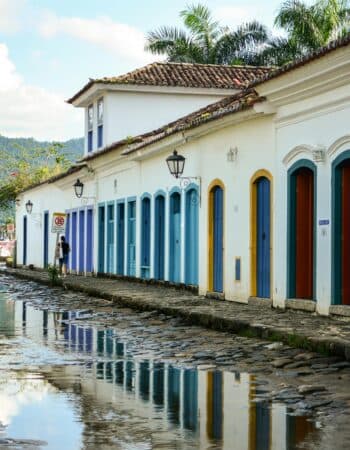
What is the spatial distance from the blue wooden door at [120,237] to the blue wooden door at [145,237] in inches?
107

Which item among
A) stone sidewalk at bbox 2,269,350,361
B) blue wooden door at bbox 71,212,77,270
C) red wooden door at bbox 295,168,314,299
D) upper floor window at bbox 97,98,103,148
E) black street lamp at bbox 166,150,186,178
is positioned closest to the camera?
stone sidewalk at bbox 2,269,350,361

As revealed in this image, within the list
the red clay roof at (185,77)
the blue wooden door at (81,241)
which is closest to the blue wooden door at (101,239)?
the blue wooden door at (81,241)

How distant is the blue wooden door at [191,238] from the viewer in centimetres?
2289

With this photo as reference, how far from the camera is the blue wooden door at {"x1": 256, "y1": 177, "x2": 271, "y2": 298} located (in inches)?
713

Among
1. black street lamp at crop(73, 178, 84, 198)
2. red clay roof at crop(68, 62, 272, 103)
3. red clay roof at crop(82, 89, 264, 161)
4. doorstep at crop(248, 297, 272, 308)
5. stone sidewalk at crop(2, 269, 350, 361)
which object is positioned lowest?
stone sidewalk at crop(2, 269, 350, 361)

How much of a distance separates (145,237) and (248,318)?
13.6 m

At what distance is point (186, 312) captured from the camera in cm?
1622

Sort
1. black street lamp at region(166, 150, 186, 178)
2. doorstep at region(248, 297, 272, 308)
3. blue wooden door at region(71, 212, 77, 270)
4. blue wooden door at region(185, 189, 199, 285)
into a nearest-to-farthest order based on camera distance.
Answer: doorstep at region(248, 297, 272, 308)
black street lamp at region(166, 150, 186, 178)
blue wooden door at region(185, 189, 199, 285)
blue wooden door at region(71, 212, 77, 270)

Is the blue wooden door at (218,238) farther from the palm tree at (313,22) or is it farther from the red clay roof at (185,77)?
the palm tree at (313,22)

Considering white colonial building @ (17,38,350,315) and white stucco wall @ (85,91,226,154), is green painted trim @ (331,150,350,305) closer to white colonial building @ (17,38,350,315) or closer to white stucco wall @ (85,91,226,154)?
white colonial building @ (17,38,350,315)

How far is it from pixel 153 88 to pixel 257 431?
27.4m

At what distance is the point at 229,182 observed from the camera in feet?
65.9

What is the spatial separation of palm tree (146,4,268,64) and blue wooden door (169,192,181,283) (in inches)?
837

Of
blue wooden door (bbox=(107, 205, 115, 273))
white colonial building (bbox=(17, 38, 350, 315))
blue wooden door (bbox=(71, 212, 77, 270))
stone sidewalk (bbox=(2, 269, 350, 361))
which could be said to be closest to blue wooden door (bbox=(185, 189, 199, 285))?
white colonial building (bbox=(17, 38, 350, 315))
